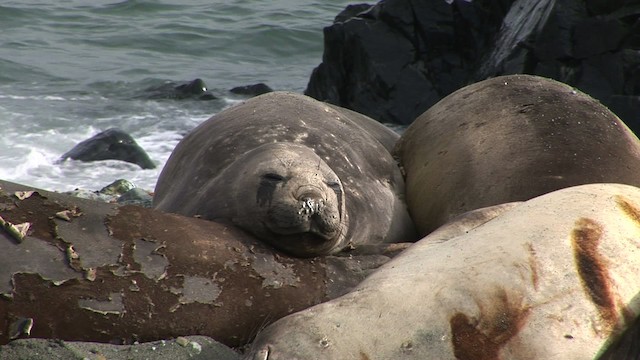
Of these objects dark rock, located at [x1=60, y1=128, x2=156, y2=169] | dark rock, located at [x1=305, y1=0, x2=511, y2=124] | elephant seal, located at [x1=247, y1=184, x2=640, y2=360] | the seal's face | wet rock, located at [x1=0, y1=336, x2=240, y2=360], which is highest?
elephant seal, located at [x1=247, y1=184, x2=640, y2=360]

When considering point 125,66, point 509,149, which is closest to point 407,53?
point 125,66

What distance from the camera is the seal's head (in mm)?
4223

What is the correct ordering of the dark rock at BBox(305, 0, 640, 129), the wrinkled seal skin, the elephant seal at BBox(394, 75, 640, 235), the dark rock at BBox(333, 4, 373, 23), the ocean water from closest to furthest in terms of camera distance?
Answer: the wrinkled seal skin
the elephant seal at BBox(394, 75, 640, 235)
the ocean water
the dark rock at BBox(305, 0, 640, 129)
the dark rock at BBox(333, 4, 373, 23)

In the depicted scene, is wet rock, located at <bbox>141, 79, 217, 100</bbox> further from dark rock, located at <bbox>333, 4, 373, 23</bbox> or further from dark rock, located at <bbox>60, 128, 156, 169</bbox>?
dark rock, located at <bbox>60, 128, 156, 169</bbox>

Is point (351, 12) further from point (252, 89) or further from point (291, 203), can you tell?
point (291, 203)

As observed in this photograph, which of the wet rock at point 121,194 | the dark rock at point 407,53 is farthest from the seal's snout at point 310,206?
the dark rock at point 407,53

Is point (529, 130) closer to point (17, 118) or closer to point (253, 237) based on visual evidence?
point (253, 237)

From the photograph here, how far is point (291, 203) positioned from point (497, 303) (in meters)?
1.28

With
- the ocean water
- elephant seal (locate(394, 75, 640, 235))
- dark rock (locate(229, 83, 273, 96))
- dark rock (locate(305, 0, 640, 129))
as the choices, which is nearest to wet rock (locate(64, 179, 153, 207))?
the ocean water

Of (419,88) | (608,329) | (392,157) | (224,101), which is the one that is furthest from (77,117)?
(608,329)

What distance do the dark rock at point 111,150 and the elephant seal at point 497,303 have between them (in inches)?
277

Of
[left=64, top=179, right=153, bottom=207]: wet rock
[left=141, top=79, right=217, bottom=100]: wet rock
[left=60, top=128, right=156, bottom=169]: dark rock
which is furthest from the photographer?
[left=141, top=79, right=217, bottom=100]: wet rock

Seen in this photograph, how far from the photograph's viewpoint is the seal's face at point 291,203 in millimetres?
4219

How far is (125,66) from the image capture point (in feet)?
50.8
